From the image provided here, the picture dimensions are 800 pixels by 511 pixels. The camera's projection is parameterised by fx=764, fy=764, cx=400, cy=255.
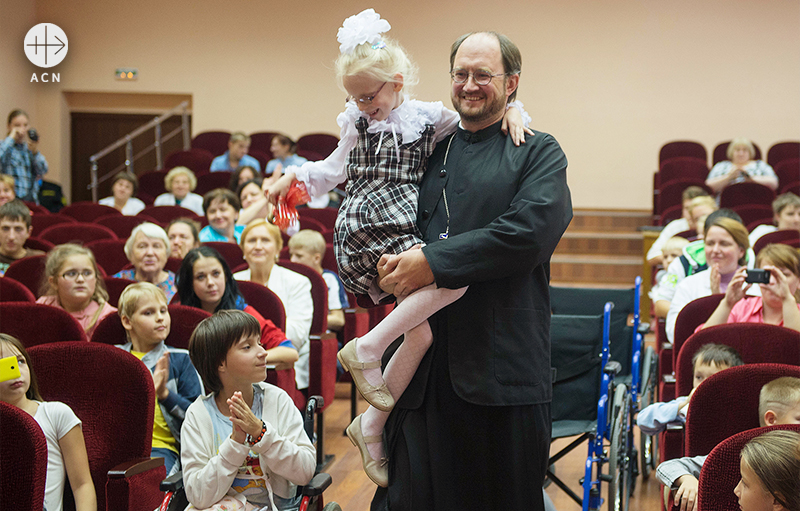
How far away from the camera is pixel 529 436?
1.55m

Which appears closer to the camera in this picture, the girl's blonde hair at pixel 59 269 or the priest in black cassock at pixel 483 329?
the priest in black cassock at pixel 483 329

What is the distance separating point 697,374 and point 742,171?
5.67 m

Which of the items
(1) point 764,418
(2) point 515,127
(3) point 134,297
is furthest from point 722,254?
(3) point 134,297

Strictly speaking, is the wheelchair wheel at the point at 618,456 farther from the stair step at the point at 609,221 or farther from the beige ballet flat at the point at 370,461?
the stair step at the point at 609,221

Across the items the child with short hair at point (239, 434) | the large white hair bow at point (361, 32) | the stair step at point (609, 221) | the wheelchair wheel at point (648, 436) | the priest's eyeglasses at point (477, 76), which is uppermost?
the large white hair bow at point (361, 32)

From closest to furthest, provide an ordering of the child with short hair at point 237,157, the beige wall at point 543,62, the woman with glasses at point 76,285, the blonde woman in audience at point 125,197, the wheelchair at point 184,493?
the wheelchair at point 184,493 → the woman with glasses at point 76,285 → the blonde woman in audience at point 125,197 → the child with short hair at point 237,157 → the beige wall at point 543,62

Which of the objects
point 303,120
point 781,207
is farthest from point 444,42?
point 781,207

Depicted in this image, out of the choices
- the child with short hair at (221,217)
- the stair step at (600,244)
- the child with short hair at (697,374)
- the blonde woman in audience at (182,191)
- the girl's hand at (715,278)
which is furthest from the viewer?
the stair step at (600,244)

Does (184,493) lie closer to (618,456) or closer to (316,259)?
(618,456)

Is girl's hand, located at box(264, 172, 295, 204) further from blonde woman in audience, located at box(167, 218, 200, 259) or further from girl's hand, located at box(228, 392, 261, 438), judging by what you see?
blonde woman in audience, located at box(167, 218, 200, 259)

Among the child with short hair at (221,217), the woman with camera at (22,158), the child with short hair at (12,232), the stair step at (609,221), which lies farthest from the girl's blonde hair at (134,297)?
the stair step at (609,221)

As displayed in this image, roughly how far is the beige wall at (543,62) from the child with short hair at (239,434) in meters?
8.01

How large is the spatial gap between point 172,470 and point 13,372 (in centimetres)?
63

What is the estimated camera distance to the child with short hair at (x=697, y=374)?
2.40 meters
